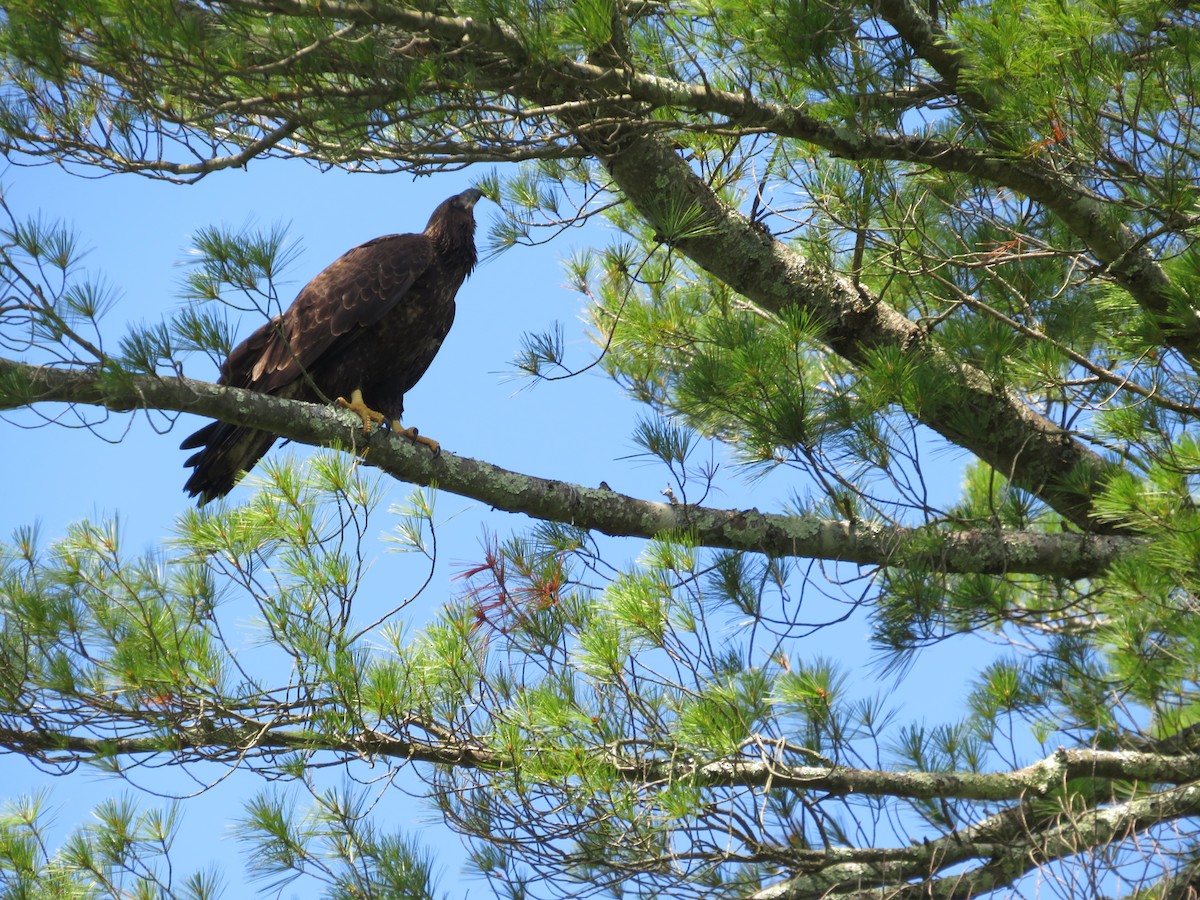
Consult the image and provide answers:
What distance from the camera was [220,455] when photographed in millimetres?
3771

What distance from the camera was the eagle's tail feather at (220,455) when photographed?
374 centimetres

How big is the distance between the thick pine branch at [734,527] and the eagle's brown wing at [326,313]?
82cm

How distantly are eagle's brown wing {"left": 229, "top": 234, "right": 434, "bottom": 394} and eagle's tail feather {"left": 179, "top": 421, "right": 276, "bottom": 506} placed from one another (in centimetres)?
24

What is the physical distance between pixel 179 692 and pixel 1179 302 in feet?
8.25

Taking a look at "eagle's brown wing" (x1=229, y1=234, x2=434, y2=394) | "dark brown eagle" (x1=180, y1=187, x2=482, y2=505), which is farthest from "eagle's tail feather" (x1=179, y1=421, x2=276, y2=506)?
"eagle's brown wing" (x1=229, y1=234, x2=434, y2=394)

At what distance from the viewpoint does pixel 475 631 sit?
2883mm

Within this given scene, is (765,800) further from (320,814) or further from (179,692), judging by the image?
(179,692)

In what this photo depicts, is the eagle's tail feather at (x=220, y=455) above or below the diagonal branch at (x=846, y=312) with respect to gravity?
above

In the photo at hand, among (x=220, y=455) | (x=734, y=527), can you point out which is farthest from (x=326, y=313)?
(x=734, y=527)

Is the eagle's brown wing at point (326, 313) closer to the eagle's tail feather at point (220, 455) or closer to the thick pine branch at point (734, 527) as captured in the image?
the eagle's tail feather at point (220, 455)

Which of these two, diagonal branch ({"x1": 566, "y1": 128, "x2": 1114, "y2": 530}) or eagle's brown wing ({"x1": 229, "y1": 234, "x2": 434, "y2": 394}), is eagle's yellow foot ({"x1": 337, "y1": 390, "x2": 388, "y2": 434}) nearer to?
eagle's brown wing ({"x1": 229, "y1": 234, "x2": 434, "y2": 394})

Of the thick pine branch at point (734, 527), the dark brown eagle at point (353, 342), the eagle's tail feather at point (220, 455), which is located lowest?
the thick pine branch at point (734, 527)

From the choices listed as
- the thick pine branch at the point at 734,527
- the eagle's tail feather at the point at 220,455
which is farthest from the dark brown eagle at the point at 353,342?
the thick pine branch at the point at 734,527

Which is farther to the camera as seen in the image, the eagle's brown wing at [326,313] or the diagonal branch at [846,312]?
the eagle's brown wing at [326,313]
